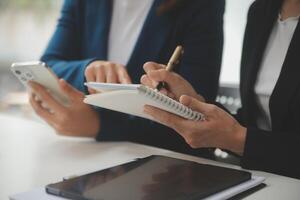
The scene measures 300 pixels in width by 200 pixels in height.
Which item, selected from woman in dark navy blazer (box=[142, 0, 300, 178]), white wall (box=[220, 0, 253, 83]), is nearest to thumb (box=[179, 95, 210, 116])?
woman in dark navy blazer (box=[142, 0, 300, 178])

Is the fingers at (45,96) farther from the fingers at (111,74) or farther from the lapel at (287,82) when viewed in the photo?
the lapel at (287,82)

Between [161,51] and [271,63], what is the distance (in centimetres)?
27

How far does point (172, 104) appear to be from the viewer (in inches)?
27.6

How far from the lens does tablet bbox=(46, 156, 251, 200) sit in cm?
58

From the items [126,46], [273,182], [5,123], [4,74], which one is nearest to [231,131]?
[273,182]

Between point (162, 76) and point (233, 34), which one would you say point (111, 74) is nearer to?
point (162, 76)

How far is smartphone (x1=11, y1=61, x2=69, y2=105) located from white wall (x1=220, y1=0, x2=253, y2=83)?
22.0 inches

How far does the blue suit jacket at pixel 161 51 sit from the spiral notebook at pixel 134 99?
0.71ft

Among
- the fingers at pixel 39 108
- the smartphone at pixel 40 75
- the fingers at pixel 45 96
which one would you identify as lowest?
the fingers at pixel 39 108

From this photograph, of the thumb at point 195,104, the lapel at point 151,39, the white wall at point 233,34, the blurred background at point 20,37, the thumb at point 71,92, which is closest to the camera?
the thumb at point 195,104

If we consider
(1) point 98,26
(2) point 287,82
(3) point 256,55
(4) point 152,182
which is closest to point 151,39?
(1) point 98,26

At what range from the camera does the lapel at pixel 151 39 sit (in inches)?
42.6

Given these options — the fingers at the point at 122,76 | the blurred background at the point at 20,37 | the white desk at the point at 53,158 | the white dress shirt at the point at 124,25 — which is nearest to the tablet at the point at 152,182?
the white desk at the point at 53,158

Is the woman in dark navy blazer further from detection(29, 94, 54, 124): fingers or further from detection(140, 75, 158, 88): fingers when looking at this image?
detection(29, 94, 54, 124): fingers
